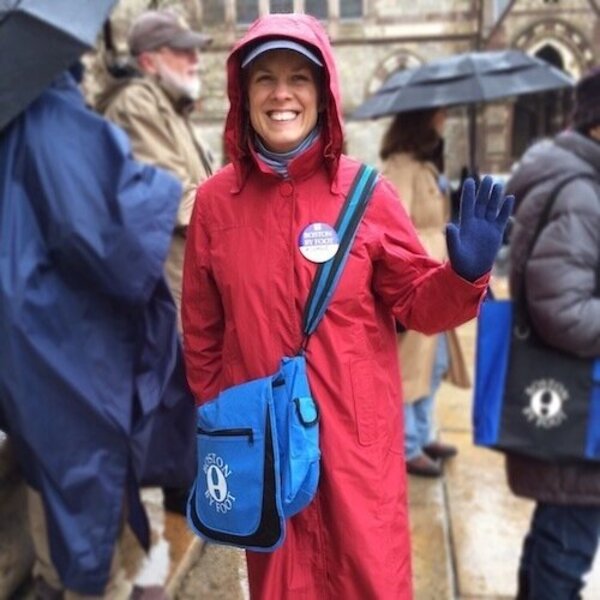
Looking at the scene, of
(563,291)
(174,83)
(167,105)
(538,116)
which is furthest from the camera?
(538,116)

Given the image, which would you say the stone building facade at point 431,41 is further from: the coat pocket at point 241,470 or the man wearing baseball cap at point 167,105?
the coat pocket at point 241,470

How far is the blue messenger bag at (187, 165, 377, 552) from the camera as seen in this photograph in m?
1.48

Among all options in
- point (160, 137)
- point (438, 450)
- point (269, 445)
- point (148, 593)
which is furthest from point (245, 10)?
point (438, 450)

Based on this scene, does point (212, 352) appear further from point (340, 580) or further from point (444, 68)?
point (444, 68)

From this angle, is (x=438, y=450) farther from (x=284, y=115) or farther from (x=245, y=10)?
(x=284, y=115)

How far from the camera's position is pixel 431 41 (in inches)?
298

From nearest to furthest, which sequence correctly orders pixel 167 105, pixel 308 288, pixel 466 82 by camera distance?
pixel 308 288
pixel 167 105
pixel 466 82

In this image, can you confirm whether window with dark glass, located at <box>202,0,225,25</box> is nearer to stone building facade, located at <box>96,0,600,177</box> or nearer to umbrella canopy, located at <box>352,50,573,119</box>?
stone building facade, located at <box>96,0,600,177</box>

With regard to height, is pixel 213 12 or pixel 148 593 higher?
pixel 213 12

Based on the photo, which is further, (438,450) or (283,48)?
(438,450)

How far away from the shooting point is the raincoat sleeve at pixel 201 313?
1.65m

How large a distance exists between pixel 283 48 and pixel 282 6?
11.6 inches

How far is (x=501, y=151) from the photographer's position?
42.3 ft


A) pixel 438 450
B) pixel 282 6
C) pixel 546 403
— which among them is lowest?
pixel 438 450
